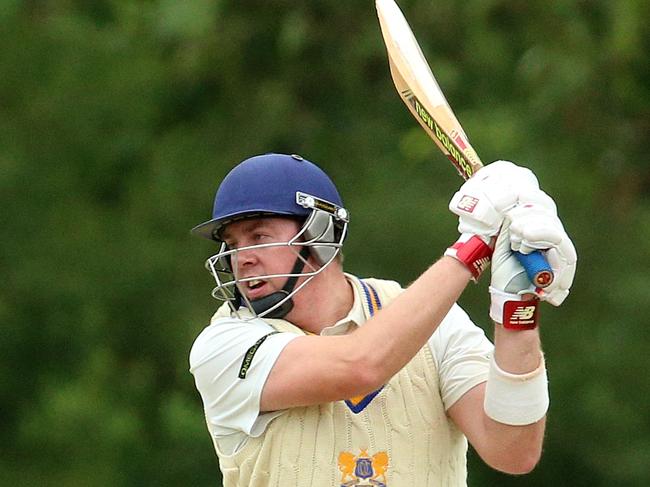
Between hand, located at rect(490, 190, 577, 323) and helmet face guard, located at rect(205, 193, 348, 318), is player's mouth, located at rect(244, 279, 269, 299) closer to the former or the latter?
helmet face guard, located at rect(205, 193, 348, 318)

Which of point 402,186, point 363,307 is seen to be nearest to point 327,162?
point 402,186

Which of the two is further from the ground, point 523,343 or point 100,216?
point 100,216

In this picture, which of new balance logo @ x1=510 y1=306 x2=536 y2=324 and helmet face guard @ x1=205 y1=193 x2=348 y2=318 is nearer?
new balance logo @ x1=510 y1=306 x2=536 y2=324

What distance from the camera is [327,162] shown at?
27.0ft

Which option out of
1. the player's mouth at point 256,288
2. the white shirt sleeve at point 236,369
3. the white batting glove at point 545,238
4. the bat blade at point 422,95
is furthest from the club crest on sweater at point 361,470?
the bat blade at point 422,95

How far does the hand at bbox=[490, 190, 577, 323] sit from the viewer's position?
134 inches

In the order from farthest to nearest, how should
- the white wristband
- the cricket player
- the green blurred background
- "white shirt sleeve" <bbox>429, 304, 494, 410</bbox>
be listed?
the green blurred background
"white shirt sleeve" <bbox>429, 304, 494, 410</bbox>
the white wristband
the cricket player

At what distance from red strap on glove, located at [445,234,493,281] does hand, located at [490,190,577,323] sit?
2 centimetres

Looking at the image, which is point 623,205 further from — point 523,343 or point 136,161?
point 523,343

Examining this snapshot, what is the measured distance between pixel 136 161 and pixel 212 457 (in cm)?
169

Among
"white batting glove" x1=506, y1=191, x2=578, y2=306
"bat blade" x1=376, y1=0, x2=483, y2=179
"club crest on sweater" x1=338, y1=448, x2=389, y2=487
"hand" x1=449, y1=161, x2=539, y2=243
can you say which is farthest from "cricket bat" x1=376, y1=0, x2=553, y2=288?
"club crest on sweater" x1=338, y1=448, x2=389, y2=487

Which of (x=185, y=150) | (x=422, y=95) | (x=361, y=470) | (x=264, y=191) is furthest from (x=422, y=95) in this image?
(x=185, y=150)

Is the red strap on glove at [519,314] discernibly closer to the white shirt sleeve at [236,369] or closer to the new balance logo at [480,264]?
the new balance logo at [480,264]

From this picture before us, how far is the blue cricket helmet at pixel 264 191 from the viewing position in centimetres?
391
